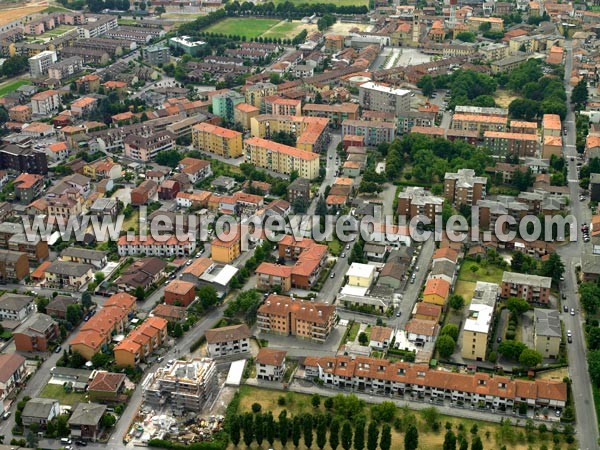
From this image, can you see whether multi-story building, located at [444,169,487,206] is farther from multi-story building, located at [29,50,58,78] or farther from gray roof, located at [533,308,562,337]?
multi-story building, located at [29,50,58,78]

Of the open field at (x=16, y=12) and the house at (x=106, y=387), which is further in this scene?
the open field at (x=16, y=12)

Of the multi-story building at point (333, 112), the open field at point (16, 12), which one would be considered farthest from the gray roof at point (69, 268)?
the open field at point (16, 12)

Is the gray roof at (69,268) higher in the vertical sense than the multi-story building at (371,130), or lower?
lower

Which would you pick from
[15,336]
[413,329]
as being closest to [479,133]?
[413,329]

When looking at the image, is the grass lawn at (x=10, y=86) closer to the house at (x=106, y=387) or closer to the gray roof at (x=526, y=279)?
the house at (x=106, y=387)

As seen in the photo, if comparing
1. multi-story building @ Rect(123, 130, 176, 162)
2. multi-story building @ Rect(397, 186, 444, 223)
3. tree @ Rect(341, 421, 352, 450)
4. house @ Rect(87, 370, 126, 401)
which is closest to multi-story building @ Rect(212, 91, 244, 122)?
multi-story building @ Rect(123, 130, 176, 162)
